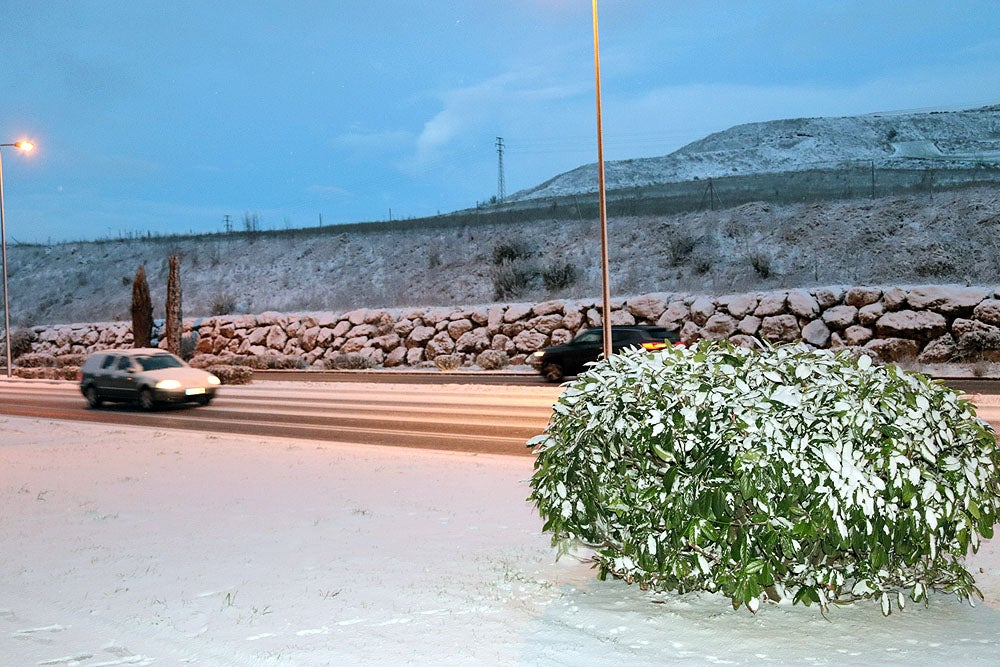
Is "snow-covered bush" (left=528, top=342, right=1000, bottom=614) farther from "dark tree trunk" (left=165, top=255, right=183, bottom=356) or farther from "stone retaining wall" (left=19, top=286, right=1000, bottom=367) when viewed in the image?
"dark tree trunk" (left=165, top=255, right=183, bottom=356)

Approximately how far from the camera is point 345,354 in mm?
35344

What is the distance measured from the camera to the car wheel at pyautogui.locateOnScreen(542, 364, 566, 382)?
2383cm

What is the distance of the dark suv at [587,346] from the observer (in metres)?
21.9

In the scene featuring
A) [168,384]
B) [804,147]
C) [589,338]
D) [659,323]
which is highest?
[804,147]

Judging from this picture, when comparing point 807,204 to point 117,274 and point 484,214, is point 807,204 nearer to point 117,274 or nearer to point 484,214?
point 484,214

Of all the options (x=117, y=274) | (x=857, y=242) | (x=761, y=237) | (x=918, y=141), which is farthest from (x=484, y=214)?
(x=918, y=141)

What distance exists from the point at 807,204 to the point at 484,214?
20.9 m

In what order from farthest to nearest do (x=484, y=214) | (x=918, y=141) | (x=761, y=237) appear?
(x=918, y=141), (x=484, y=214), (x=761, y=237)

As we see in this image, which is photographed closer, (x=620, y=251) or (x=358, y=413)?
(x=358, y=413)

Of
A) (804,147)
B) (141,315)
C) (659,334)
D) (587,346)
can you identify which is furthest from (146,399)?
(804,147)

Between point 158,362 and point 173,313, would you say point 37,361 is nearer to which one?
point 173,313

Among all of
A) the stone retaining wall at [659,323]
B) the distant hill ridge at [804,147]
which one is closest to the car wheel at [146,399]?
the stone retaining wall at [659,323]

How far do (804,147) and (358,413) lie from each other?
258 feet

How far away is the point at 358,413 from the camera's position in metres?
17.9
